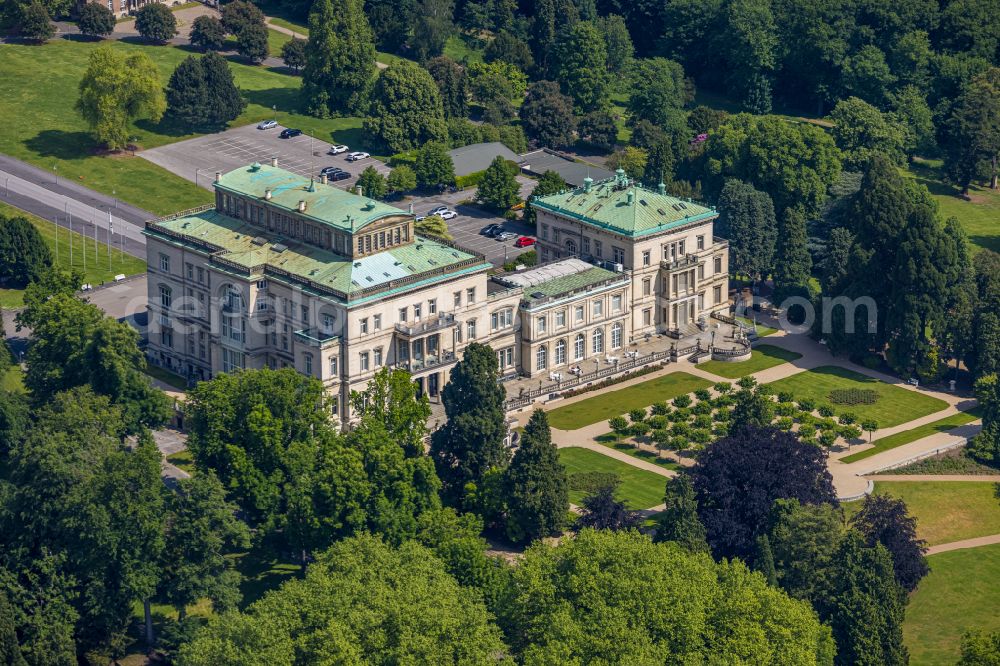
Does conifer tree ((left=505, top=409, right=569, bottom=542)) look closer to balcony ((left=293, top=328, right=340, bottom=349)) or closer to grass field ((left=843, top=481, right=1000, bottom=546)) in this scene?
balcony ((left=293, top=328, right=340, bottom=349))

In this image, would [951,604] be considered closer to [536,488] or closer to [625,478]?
[625,478]

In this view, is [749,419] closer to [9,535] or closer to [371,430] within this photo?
[371,430]

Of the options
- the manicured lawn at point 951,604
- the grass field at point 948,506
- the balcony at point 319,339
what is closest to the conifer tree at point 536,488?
the balcony at point 319,339

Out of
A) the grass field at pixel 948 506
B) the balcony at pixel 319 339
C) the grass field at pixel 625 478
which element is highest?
the balcony at pixel 319 339

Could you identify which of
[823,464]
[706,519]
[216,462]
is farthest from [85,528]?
[823,464]

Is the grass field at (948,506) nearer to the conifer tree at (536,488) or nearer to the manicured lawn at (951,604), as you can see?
the manicured lawn at (951,604)
